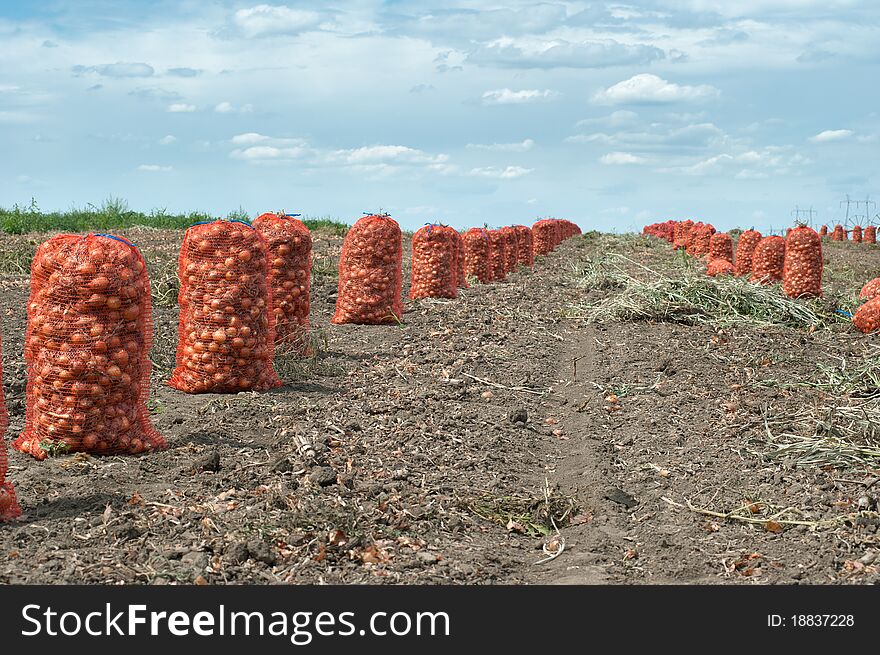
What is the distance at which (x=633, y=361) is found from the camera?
31.4 ft

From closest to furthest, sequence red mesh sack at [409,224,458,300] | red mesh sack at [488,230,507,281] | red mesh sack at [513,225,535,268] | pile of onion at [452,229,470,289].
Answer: red mesh sack at [409,224,458,300] < pile of onion at [452,229,470,289] < red mesh sack at [488,230,507,281] < red mesh sack at [513,225,535,268]

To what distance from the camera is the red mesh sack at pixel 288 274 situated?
8.64m

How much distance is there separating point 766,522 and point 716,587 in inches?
46.3

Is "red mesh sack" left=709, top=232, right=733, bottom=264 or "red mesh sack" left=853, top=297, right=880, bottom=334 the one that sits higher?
"red mesh sack" left=709, top=232, right=733, bottom=264

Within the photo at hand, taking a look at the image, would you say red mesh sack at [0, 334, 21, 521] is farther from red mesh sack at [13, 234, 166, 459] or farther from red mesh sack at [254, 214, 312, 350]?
red mesh sack at [254, 214, 312, 350]

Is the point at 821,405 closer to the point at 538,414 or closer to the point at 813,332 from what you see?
the point at 538,414

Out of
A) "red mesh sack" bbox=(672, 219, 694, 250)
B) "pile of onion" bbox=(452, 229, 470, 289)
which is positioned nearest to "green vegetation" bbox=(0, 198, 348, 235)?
"pile of onion" bbox=(452, 229, 470, 289)

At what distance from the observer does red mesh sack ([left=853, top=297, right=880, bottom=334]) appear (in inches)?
456

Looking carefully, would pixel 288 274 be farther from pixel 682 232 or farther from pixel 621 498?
pixel 682 232

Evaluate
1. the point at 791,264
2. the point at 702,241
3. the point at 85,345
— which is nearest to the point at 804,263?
the point at 791,264

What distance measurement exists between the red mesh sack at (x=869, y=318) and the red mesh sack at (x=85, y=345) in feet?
30.7

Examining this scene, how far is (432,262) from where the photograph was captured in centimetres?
1343

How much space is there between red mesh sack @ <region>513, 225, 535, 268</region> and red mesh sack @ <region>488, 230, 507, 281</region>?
3550 millimetres

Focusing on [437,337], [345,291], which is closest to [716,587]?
[437,337]
